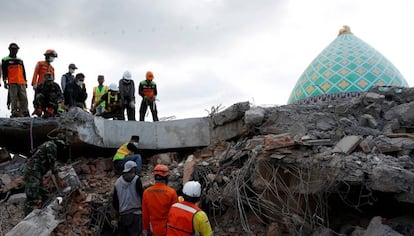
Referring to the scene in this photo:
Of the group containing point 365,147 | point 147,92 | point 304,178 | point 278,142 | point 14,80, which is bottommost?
point 304,178

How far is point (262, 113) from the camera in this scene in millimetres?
7426

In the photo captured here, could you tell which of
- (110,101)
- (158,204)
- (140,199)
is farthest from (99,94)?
(158,204)

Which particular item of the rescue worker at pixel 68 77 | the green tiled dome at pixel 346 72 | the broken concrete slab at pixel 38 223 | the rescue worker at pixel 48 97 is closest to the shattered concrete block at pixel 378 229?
the broken concrete slab at pixel 38 223

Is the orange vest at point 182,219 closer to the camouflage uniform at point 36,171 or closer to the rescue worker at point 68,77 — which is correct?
the camouflage uniform at point 36,171

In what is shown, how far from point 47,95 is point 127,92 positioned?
4.90 feet

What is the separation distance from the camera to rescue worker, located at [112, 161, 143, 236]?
5.48 metres

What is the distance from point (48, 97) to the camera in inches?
309

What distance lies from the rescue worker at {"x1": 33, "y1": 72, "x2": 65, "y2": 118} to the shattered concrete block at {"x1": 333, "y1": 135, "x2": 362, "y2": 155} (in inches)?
181

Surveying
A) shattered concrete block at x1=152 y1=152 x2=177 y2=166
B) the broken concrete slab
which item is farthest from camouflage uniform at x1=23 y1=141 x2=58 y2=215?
shattered concrete block at x1=152 y1=152 x2=177 y2=166

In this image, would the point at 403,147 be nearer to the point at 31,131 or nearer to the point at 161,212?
the point at 161,212

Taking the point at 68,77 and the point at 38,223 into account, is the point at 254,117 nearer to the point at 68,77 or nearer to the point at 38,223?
the point at 38,223

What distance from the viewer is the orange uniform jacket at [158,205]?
16.4 feet

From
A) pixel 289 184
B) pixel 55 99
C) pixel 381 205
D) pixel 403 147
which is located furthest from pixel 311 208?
pixel 55 99

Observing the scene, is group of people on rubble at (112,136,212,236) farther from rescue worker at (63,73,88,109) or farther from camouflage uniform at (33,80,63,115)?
rescue worker at (63,73,88,109)
